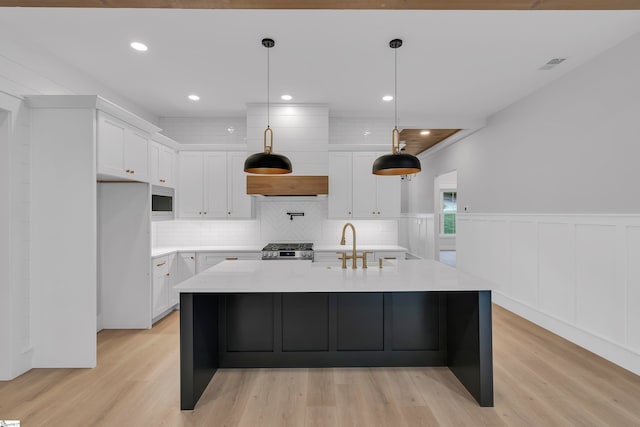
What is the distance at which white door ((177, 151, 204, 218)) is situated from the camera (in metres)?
4.86

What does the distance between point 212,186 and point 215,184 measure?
0.18 feet

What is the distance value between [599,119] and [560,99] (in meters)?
0.63

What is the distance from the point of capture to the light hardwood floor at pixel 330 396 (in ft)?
7.04

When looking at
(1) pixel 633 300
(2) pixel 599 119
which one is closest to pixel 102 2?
(2) pixel 599 119

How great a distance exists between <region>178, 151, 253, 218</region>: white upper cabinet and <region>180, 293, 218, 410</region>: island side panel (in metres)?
2.46

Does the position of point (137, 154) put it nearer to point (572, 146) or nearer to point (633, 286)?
point (572, 146)

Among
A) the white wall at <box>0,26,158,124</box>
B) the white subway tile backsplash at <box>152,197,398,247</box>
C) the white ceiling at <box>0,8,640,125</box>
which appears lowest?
the white subway tile backsplash at <box>152,197,398,247</box>

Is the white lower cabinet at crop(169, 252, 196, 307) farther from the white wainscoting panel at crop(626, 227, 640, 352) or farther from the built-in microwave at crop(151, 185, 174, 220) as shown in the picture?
the white wainscoting panel at crop(626, 227, 640, 352)

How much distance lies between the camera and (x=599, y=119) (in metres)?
3.15

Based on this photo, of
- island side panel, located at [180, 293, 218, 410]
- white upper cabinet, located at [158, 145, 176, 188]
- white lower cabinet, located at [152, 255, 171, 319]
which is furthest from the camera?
white upper cabinet, located at [158, 145, 176, 188]

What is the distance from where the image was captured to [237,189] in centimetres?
488

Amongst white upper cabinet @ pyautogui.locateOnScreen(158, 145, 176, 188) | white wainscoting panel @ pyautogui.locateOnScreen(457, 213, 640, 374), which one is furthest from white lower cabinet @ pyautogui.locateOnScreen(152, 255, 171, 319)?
white wainscoting panel @ pyautogui.locateOnScreen(457, 213, 640, 374)

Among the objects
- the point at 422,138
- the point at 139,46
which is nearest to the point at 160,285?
the point at 139,46

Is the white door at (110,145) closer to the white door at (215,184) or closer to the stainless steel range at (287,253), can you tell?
the white door at (215,184)
